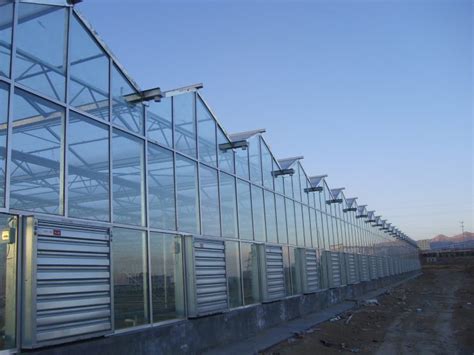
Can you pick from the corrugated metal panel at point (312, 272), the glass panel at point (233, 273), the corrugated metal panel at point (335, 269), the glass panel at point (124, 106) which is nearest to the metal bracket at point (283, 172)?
the corrugated metal panel at point (312, 272)

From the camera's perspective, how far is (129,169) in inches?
419

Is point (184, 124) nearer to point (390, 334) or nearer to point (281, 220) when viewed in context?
point (281, 220)

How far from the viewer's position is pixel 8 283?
7297mm

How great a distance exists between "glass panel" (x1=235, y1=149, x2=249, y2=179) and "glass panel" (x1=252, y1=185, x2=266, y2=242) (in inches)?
30.7

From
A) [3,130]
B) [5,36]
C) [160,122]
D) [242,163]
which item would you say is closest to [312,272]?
[242,163]

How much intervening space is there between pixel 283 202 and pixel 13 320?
13.9 m

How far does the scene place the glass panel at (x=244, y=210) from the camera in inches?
616

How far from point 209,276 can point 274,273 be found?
15.8 feet

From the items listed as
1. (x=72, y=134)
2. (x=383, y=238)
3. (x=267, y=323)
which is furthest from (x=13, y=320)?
(x=383, y=238)

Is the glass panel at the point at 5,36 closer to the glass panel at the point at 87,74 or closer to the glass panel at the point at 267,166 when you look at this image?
the glass panel at the point at 87,74

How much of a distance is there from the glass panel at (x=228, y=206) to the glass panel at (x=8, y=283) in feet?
24.3

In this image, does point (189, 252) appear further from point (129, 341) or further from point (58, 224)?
point (58, 224)

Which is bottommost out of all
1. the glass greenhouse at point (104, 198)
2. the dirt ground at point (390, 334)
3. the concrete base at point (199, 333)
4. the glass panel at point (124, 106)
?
the dirt ground at point (390, 334)

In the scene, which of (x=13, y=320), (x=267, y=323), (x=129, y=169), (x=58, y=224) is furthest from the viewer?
(x=267, y=323)
